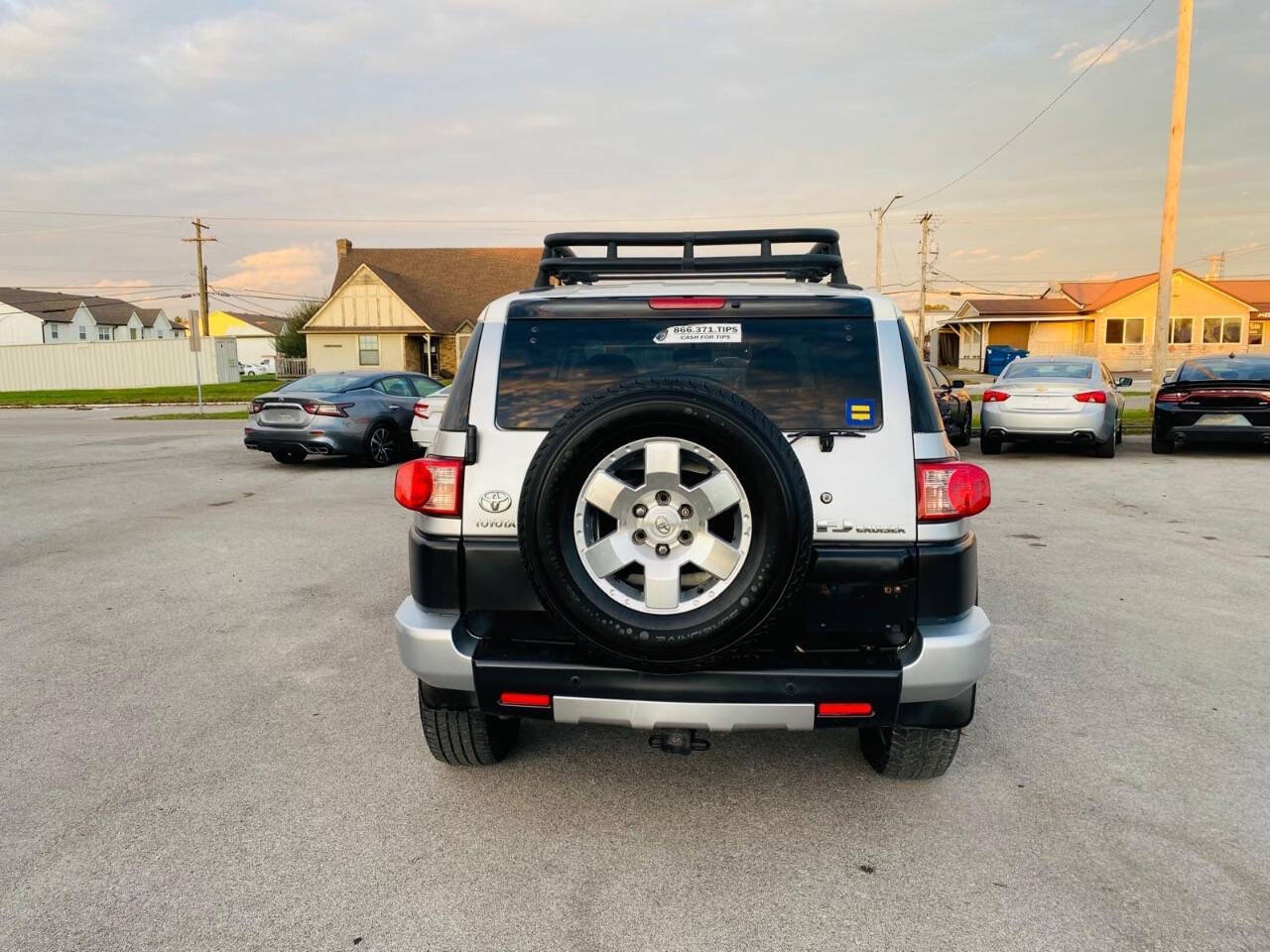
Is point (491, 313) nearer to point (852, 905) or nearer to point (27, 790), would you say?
point (852, 905)

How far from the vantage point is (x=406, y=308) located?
141ft

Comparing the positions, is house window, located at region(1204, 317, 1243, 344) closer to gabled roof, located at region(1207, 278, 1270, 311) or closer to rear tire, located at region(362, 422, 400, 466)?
gabled roof, located at region(1207, 278, 1270, 311)

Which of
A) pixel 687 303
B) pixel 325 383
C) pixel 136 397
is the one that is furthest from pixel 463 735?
pixel 136 397

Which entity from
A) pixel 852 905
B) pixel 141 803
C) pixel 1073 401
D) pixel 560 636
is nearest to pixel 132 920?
pixel 141 803

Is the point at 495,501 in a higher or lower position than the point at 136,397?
higher

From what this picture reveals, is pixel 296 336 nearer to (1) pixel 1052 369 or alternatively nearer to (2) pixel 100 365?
(2) pixel 100 365

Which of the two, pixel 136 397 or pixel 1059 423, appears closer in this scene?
pixel 1059 423

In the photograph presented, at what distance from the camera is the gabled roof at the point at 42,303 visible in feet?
261

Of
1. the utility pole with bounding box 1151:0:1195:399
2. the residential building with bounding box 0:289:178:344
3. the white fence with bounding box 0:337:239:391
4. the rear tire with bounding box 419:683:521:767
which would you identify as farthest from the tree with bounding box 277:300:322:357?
the rear tire with bounding box 419:683:521:767

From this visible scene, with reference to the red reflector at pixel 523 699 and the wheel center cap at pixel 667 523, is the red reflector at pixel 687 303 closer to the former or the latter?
the wheel center cap at pixel 667 523

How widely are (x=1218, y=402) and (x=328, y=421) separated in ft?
41.0

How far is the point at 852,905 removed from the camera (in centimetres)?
271

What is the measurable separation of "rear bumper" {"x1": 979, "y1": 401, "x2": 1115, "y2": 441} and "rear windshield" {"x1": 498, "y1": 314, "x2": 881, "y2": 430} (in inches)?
421

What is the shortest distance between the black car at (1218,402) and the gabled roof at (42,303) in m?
90.5
